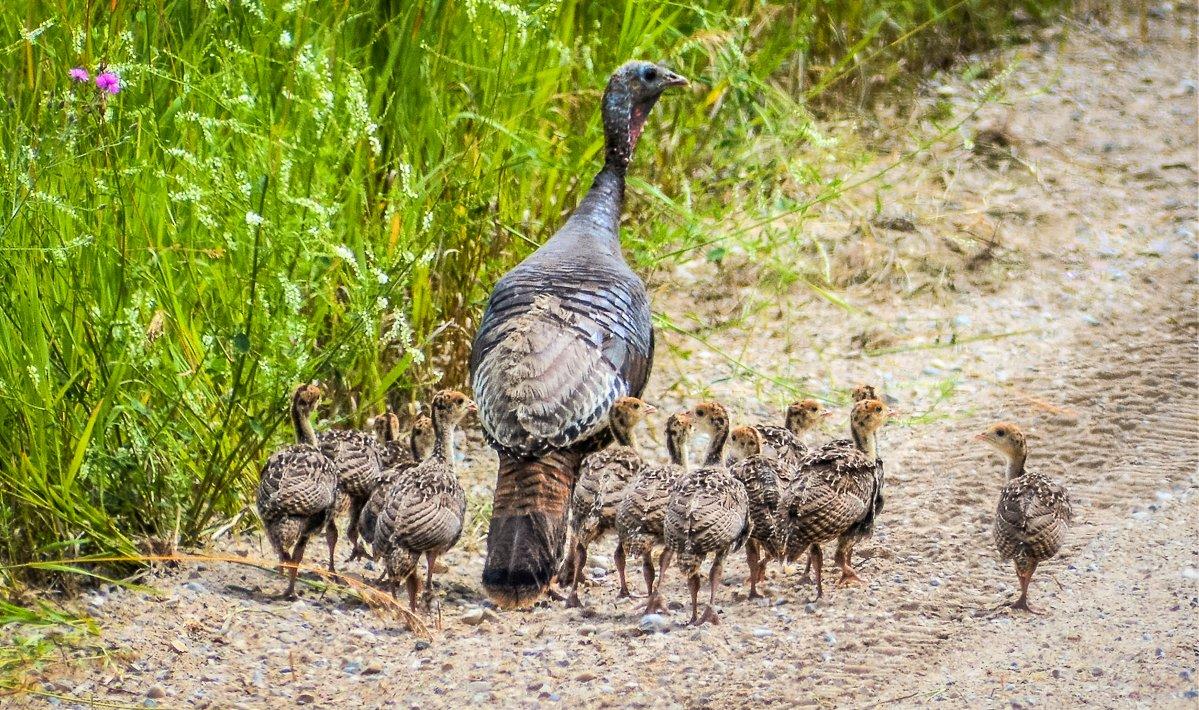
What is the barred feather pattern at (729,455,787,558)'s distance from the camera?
563 centimetres

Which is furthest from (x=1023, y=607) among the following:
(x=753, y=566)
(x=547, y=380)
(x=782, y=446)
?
(x=547, y=380)

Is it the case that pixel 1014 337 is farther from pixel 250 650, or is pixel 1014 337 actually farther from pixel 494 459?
pixel 250 650

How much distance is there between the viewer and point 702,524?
17.0 feet

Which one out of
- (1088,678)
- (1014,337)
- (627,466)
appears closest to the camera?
(1088,678)

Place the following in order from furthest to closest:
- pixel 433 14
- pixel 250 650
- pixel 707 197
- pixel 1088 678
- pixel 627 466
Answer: pixel 707 197 → pixel 433 14 → pixel 627 466 → pixel 250 650 → pixel 1088 678

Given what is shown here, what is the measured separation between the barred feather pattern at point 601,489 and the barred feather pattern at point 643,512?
12cm

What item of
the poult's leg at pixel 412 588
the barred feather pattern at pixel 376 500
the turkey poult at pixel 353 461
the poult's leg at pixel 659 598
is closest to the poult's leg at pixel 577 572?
the poult's leg at pixel 659 598

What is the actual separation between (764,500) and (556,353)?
940mm

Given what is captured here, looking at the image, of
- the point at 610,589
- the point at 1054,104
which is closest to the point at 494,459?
the point at 610,589

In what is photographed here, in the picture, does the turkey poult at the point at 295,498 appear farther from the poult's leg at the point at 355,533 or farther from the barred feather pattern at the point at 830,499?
the barred feather pattern at the point at 830,499

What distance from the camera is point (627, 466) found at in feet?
19.0

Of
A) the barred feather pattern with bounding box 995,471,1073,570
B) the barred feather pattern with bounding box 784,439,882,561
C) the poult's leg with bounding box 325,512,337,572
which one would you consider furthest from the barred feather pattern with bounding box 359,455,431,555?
the barred feather pattern with bounding box 995,471,1073,570

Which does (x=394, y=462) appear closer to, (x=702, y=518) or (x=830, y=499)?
(x=702, y=518)

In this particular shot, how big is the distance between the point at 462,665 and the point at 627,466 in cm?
108
